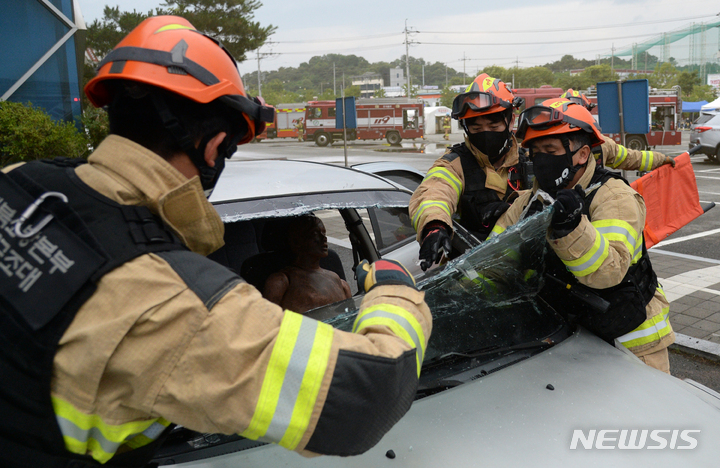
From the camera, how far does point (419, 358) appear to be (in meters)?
1.17

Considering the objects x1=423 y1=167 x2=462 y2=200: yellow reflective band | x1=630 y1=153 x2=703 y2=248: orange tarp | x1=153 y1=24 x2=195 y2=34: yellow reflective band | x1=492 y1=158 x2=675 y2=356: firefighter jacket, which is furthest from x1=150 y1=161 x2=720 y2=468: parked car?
x1=630 y1=153 x2=703 y2=248: orange tarp

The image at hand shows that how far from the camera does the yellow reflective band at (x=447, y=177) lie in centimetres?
311

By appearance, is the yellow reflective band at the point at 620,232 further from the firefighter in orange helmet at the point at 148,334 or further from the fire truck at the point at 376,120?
the fire truck at the point at 376,120

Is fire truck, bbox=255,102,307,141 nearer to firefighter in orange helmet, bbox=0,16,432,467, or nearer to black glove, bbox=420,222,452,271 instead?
black glove, bbox=420,222,452,271

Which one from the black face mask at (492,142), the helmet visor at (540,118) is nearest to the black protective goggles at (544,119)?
the helmet visor at (540,118)

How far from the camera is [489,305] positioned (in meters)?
2.07

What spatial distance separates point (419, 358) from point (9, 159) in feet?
27.1

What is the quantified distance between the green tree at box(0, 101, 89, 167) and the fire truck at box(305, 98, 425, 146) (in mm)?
26155

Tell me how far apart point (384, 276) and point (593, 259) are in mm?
996

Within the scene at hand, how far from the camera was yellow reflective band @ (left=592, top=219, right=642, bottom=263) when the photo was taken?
81.4 inches

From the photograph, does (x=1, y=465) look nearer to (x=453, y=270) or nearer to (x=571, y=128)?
(x=453, y=270)

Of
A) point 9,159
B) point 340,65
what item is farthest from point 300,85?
point 9,159

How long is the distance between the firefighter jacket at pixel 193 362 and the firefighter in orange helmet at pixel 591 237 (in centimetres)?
108

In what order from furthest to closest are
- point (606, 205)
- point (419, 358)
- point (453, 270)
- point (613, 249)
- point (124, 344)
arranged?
point (606, 205), point (613, 249), point (453, 270), point (419, 358), point (124, 344)
